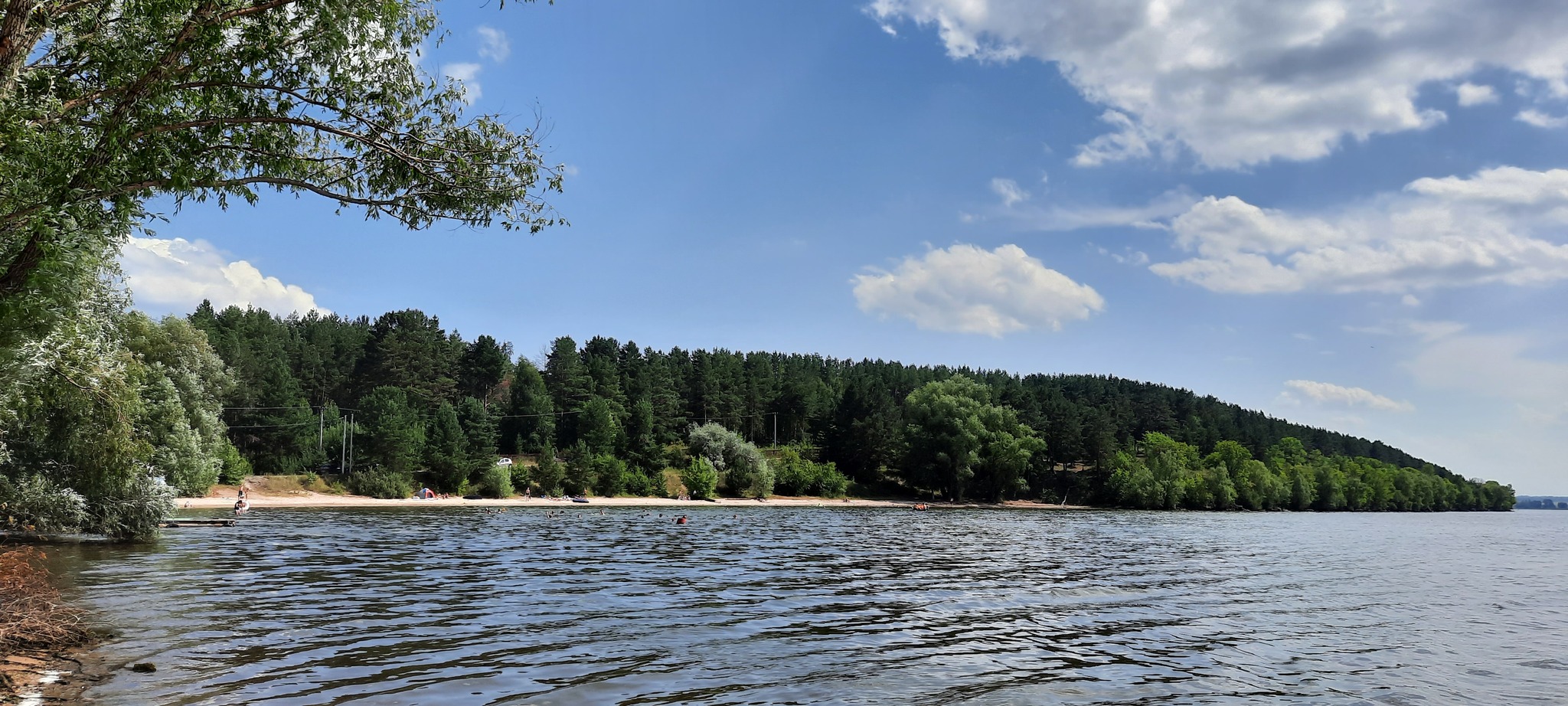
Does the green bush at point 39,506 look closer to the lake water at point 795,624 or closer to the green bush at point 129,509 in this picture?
the green bush at point 129,509

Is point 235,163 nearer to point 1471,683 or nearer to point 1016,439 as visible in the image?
point 1471,683

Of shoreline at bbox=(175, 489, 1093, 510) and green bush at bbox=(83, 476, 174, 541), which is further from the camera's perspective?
shoreline at bbox=(175, 489, 1093, 510)

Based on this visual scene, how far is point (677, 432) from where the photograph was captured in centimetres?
14275

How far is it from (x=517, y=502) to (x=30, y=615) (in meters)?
83.2

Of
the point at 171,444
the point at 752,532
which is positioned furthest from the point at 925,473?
the point at 171,444

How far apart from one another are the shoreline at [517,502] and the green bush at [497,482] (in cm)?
104

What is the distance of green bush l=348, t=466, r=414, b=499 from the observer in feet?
309

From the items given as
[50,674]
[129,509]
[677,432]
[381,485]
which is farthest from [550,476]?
[50,674]

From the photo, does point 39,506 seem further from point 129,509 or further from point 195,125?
point 195,125

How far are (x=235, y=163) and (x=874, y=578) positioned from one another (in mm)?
23464

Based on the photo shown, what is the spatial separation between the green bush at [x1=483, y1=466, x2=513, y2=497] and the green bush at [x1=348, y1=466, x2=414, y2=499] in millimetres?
8918

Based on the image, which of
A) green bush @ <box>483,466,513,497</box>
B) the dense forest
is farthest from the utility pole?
green bush @ <box>483,466,513,497</box>

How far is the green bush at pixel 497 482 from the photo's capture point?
10219 cm

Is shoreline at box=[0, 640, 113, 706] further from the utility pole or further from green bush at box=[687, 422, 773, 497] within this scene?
green bush at box=[687, 422, 773, 497]
